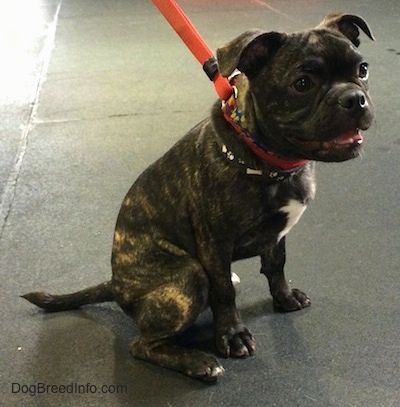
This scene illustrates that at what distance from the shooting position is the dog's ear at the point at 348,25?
1604 millimetres

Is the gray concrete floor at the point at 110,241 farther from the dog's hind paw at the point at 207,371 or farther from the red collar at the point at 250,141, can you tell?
the red collar at the point at 250,141

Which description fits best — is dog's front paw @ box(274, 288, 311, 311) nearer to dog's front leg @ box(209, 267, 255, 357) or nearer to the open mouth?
dog's front leg @ box(209, 267, 255, 357)

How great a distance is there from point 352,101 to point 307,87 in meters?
0.12

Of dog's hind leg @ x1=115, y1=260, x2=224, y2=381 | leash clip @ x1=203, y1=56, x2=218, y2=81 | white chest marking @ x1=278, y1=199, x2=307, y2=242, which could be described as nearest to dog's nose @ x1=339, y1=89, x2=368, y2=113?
white chest marking @ x1=278, y1=199, x2=307, y2=242

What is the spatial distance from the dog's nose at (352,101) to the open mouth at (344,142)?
6 centimetres

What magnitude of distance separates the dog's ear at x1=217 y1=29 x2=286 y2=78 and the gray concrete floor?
889 mm

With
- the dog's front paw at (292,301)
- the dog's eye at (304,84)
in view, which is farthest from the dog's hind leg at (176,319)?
the dog's eye at (304,84)

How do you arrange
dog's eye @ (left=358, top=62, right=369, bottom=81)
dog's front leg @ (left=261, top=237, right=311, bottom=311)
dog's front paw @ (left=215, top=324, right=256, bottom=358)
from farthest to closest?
dog's front leg @ (left=261, top=237, right=311, bottom=311) → dog's front paw @ (left=215, top=324, right=256, bottom=358) → dog's eye @ (left=358, top=62, right=369, bottom=81)

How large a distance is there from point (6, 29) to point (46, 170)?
2943mm

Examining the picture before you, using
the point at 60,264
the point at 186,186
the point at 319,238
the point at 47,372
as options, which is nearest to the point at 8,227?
the point at 60,264

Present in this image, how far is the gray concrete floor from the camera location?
5.73 feet

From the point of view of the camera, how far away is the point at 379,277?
211 centimetres

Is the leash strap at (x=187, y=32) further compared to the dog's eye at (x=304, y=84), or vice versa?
the leash strap at (x=187, y=32)

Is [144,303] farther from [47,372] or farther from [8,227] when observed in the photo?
[8,227]
